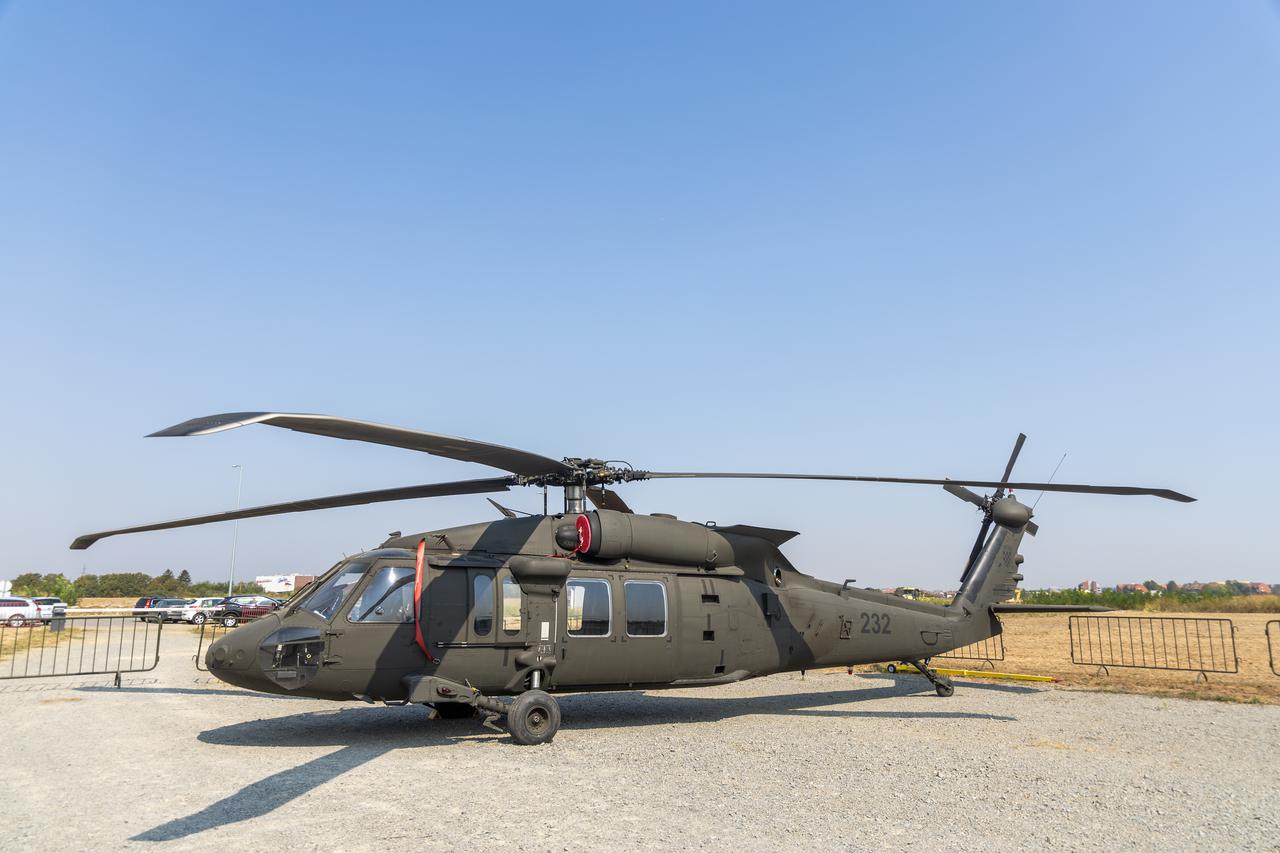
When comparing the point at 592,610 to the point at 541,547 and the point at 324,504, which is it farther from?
the point at 324,504

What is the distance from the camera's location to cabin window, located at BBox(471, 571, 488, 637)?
10383 millimetres

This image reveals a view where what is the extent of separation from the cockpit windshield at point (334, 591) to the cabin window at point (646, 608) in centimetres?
352

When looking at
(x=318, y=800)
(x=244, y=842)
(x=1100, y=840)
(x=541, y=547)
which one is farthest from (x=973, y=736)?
(x=244, y=842)

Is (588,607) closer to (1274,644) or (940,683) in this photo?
(940,683)

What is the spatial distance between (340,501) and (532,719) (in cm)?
371

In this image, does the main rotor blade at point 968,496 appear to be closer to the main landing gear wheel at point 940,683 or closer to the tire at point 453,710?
the main landing gear wheel at point 940,683

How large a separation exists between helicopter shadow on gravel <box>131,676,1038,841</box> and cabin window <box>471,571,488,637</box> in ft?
4.58

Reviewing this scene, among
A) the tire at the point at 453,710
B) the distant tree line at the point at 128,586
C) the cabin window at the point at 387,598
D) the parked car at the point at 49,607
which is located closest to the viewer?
the cabin window at the point at 387,598

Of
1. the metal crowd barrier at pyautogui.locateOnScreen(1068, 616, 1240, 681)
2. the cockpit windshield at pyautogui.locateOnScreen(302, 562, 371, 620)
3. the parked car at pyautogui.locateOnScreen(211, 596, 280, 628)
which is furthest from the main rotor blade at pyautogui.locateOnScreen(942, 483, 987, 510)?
the parked car at pyautogui.locateOnScreen(211, 596, 280, 628)

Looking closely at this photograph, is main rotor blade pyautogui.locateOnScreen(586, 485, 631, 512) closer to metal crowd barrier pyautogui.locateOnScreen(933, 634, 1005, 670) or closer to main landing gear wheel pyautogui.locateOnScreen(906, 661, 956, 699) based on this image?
main landing gear wheel pyautogui.locateOnScreen(906, 661, 956, 699)

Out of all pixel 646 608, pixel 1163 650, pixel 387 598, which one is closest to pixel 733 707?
pixel 646 608

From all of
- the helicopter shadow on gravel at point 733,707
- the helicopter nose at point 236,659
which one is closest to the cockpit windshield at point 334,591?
the helicopter nose at point 236,659

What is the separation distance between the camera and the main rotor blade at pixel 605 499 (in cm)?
1127

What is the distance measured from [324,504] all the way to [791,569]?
707cm
